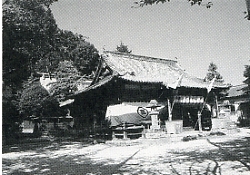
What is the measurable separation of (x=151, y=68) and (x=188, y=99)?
199 inches

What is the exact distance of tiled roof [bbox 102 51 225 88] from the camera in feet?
56.8

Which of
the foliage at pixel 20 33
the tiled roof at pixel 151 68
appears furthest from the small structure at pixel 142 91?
the foliage at pixel 20 33

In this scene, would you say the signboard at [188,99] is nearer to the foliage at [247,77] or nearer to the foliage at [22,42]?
the foliage at [22,42]

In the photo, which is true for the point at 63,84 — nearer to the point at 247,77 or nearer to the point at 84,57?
the point at 84,57

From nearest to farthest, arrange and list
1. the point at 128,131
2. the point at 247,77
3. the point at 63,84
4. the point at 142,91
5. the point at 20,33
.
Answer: the point at 20,33, the point at 128,131, the point at 142,91, the point at 63,84, the point at 247,77

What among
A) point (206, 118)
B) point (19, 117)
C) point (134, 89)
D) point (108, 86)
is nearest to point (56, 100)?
point (19, 117)

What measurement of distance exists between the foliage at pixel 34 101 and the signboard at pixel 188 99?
35.3 feet

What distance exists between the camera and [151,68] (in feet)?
69.7

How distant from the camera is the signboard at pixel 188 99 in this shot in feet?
55.0

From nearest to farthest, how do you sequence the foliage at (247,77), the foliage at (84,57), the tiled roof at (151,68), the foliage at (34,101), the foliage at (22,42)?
the foliage at (22,42) < the tiled roof at (151,68) < the foliage at (34,101) < the foliage at (247,77) < the foliage at (84,57)

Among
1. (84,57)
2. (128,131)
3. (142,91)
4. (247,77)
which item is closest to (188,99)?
(142,91)

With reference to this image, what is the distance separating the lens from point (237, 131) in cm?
1822

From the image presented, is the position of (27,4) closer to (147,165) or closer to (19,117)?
(19,117)

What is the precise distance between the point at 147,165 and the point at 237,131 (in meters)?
13.2
